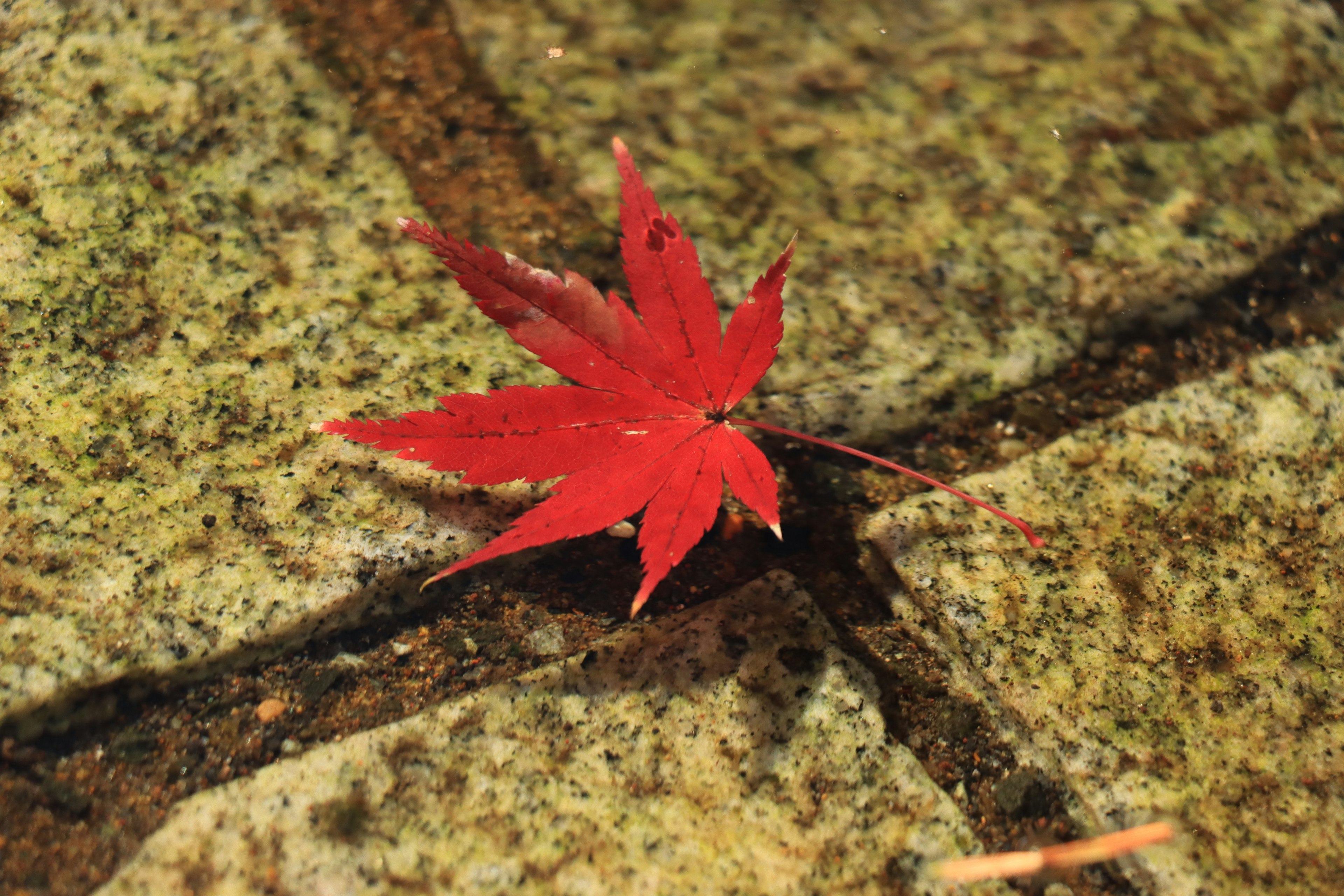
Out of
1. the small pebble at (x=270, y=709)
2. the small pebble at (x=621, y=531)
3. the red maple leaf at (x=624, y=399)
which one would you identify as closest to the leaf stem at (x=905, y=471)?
the red maple leaf at (x=624, y=399)

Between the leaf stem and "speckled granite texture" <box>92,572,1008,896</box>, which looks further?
the leaf stem

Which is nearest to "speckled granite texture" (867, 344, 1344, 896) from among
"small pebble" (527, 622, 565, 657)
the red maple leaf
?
the red maple leaf

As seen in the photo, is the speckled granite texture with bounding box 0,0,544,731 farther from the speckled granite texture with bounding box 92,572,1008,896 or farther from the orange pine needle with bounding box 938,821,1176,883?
the orange pine needle with bounding box 938,821,1176,883

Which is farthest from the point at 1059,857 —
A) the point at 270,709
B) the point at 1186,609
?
the point at 270,709

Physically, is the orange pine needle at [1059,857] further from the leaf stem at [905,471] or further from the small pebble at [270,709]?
the small pebble at [270,709]

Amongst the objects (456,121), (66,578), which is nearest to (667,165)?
(456,121)

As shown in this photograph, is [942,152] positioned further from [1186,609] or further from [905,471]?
[1186,609]
